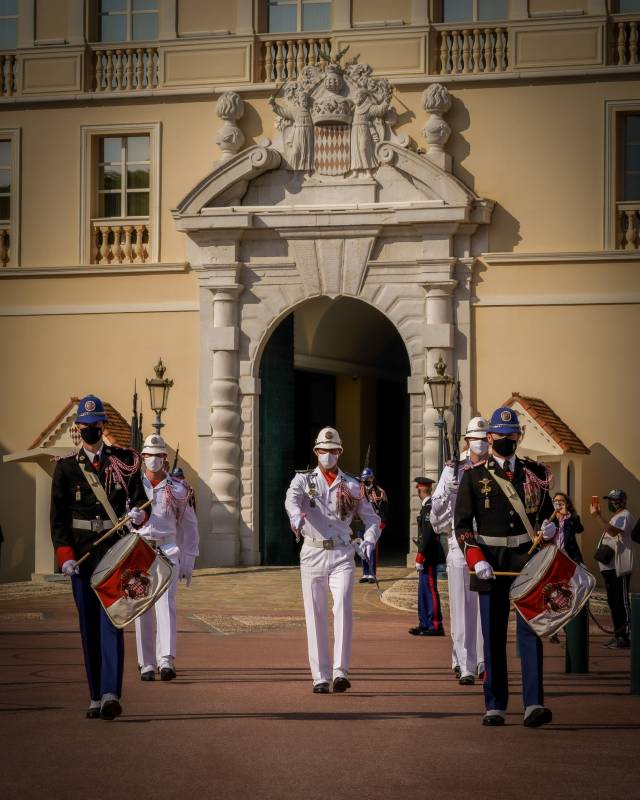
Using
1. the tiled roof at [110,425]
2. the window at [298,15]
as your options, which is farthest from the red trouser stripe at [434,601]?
the window at [298,15]

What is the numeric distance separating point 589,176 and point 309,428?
26.4 ft

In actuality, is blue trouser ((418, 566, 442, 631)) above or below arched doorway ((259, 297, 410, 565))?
below

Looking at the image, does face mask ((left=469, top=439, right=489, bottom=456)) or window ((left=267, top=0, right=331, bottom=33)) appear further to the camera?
window ((left=267, top=0, right=331, bottom=33))

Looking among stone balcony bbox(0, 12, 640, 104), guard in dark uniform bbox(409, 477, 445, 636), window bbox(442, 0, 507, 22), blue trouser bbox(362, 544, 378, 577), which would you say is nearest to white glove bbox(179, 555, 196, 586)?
guard in dark uniform bbox(409, 477, 445, 636)

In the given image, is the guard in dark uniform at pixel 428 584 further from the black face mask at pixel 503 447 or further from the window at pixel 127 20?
the window at pixel 127 20

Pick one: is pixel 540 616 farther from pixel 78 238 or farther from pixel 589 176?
pixel 78 238

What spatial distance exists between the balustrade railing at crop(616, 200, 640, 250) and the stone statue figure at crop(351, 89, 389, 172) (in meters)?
3.91

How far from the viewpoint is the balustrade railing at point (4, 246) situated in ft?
92.8

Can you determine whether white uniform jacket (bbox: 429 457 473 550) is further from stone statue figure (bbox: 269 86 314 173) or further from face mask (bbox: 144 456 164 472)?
stone statue figure (bbox: 269 86 314 173)

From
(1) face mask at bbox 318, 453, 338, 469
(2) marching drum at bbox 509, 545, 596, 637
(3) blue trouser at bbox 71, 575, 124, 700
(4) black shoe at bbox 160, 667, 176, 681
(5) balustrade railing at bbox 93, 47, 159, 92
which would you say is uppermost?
(5) balustrade railing at bbox 93, 47, 159, 92

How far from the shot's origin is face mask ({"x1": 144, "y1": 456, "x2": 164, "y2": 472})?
13.9 metres

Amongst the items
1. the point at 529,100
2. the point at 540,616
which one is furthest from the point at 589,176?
the point at 540,616

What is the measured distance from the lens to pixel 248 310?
27125 millimetres

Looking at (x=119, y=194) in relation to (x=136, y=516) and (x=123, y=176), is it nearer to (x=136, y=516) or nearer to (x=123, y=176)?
(x=123, y=176)
